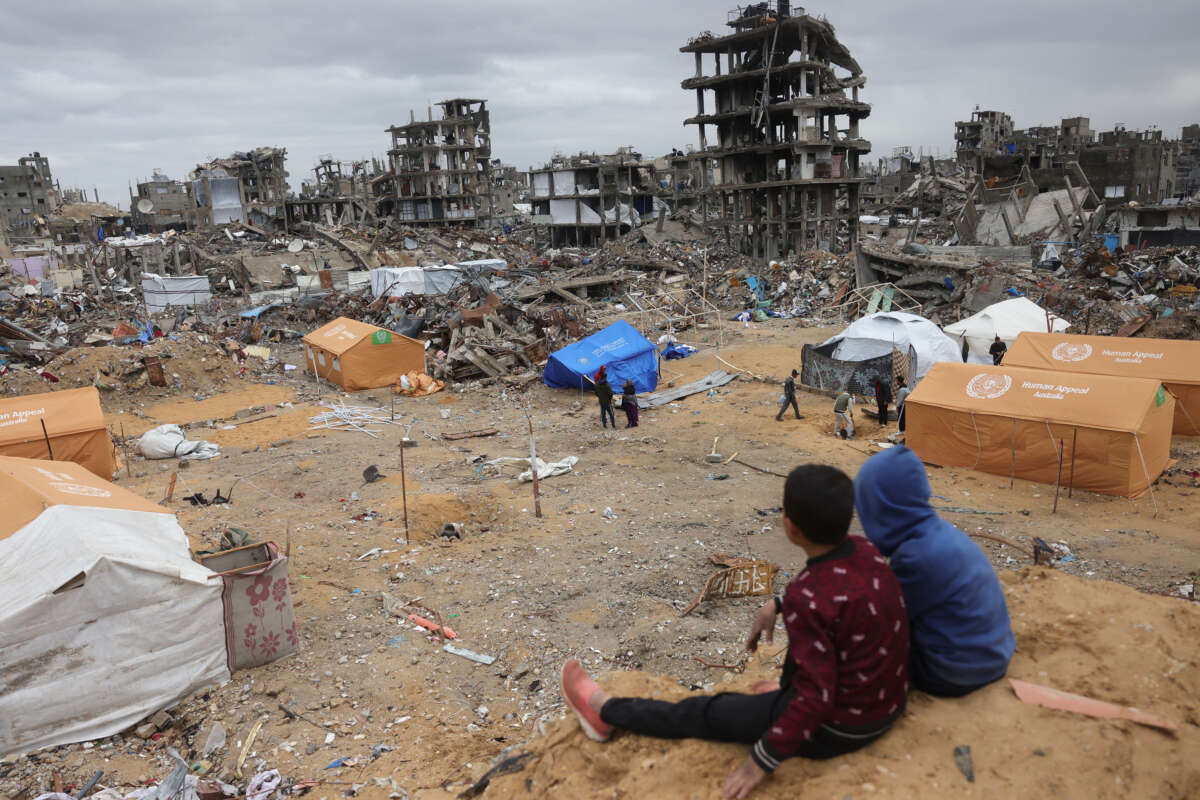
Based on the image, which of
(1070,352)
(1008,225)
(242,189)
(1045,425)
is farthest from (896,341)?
(242,189)

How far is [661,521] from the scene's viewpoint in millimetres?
11305

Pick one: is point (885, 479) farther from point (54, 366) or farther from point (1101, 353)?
point (54, 366)

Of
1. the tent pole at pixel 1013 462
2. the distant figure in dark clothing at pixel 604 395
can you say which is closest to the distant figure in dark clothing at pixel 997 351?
the tent pole at pixel 1013 462

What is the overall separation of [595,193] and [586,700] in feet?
191

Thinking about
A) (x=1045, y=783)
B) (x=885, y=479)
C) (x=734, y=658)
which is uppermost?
(x=885, y=479)

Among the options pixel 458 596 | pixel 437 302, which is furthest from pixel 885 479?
pixel 437 302

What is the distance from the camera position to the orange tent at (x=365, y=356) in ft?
71.0

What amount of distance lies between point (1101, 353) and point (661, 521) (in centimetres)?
982

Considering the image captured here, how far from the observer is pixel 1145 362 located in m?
14.2

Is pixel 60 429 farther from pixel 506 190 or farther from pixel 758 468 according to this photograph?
pixel 506 190

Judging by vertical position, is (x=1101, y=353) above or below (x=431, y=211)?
below

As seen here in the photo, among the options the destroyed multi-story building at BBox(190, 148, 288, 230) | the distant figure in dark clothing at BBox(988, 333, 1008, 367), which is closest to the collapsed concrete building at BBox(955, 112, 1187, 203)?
the distant figure in dark clothing at BBox(988, 333, 1008, 367)

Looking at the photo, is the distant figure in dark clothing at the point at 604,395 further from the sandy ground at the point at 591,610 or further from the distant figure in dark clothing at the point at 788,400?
the distant figure in dark clothing at the point at 788,400

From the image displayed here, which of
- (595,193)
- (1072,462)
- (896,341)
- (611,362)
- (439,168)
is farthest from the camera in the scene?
(439,168)
